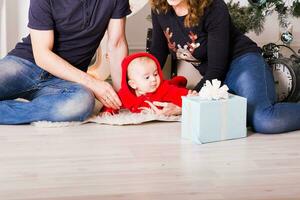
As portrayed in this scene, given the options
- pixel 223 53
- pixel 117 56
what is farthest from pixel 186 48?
pixel 117 56

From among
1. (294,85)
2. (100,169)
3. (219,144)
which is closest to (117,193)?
(100,169)

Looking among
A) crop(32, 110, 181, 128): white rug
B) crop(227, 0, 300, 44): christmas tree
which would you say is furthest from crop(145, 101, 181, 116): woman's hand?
crop(227, 0, 300, 44): christmas tree

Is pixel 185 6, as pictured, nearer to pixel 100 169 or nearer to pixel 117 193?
pixel 100 169

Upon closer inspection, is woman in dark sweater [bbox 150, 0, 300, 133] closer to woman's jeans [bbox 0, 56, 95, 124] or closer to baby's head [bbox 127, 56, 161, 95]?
baby's head [bbox 127, 56, 161, 95]

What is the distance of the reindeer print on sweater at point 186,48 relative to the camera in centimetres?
221

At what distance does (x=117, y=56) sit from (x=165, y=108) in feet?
0.97

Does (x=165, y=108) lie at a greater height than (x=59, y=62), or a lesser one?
lesser

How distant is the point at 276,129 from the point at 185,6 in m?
0.57

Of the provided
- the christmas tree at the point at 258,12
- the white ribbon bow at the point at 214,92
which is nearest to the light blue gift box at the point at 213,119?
the white ribbon bow at the point at 214,92

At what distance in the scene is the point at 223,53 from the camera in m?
2.16

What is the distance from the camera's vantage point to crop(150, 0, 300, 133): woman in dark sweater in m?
2.02

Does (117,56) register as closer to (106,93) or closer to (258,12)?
(106,93)

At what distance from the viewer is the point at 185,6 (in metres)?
2.17

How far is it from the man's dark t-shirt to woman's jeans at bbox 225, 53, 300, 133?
19.5 inches
